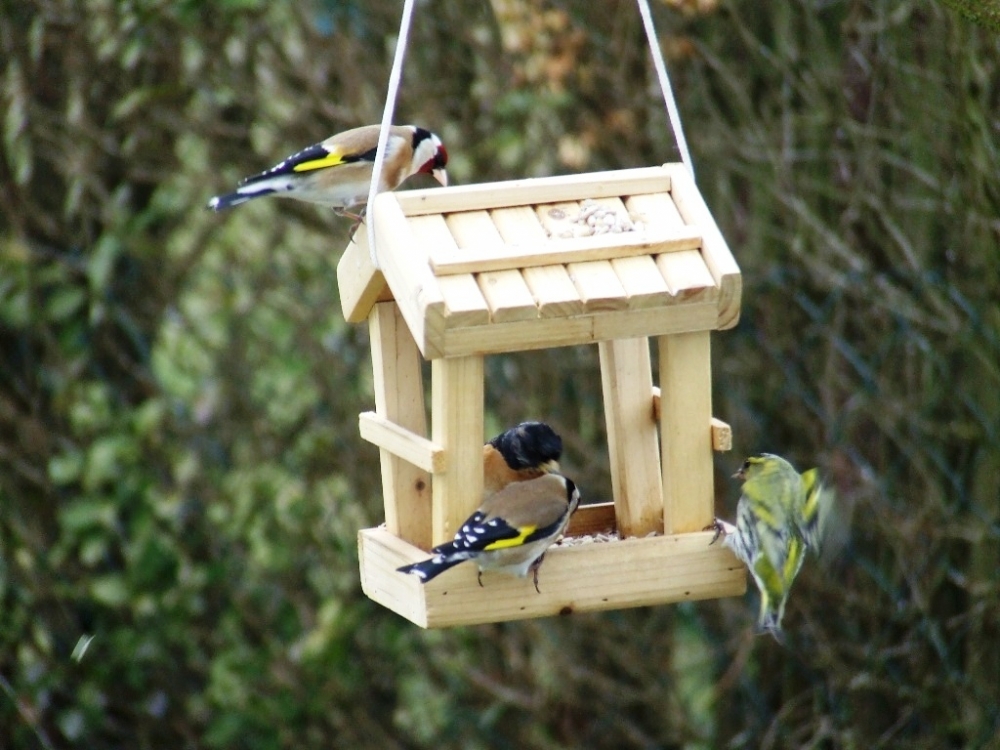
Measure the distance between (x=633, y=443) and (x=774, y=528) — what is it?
457 millimetres

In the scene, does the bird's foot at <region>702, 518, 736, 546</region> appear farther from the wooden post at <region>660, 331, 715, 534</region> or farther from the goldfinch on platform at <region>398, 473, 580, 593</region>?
the goldfinch on platform at <region>398, 473, 580, 593</region>

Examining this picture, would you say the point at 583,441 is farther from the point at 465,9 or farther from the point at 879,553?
the point at 465,9

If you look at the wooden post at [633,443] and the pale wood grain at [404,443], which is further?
the wooden post at [633,443]

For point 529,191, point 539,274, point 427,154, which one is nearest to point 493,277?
point 539,274

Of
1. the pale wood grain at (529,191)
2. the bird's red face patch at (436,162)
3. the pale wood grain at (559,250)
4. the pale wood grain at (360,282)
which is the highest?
the pale wood grain at (529,191)

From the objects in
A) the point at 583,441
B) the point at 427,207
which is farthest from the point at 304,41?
the point at 427,207

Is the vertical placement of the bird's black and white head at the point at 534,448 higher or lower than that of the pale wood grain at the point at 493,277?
lower

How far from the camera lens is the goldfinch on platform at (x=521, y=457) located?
283cm

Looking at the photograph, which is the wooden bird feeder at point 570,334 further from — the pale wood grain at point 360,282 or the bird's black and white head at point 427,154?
the bird's black and white head at point 427,154

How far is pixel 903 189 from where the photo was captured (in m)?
4.79

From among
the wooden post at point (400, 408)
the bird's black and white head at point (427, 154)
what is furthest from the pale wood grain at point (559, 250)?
the bird's black and white head at point (427, 154)

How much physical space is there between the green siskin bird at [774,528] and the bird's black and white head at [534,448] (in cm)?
37

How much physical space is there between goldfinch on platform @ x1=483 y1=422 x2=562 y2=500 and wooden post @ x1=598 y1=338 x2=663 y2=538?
0.46 ft

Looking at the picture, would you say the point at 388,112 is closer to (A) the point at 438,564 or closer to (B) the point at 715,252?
(B) the point at 715,252
